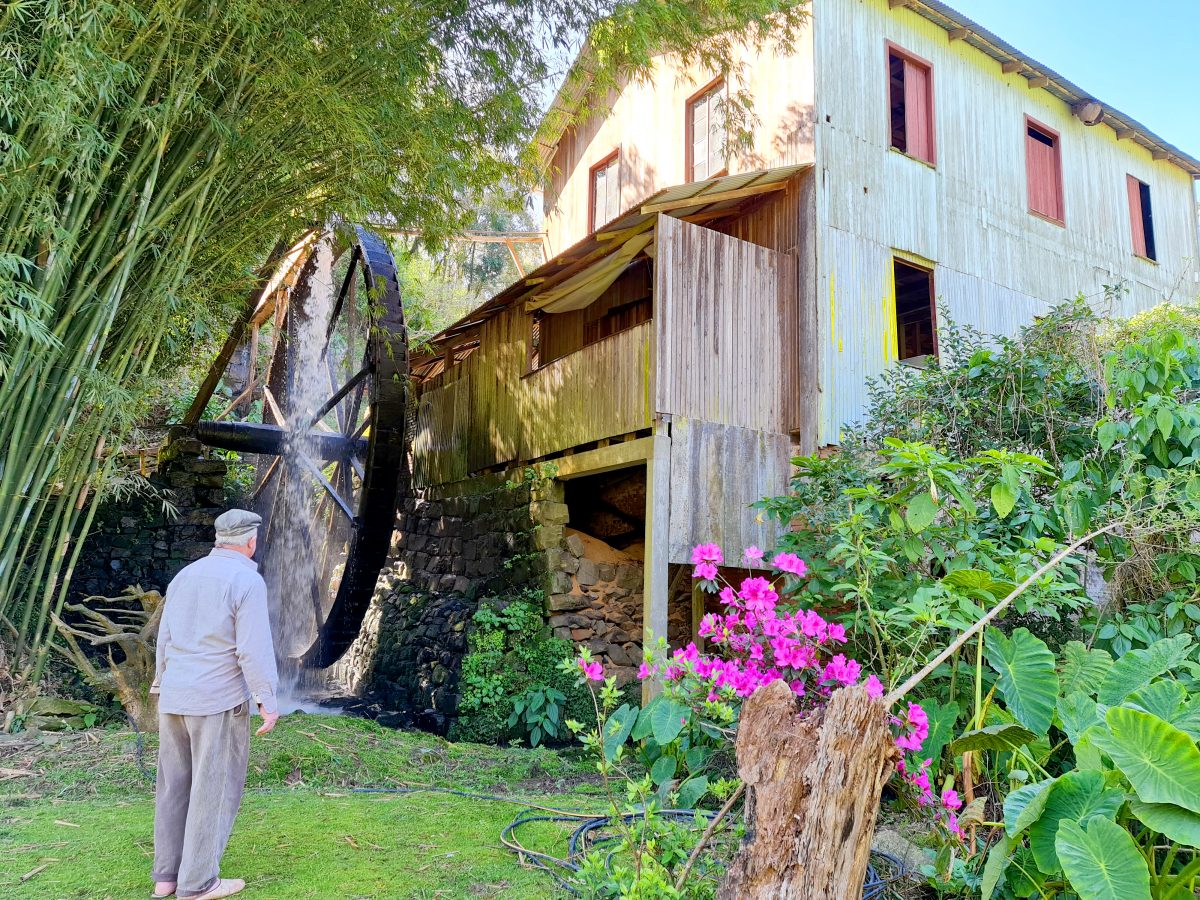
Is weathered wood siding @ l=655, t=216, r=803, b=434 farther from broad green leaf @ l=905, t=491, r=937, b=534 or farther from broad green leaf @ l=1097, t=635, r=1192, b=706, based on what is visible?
broad green leaf @ l=1097, t=635, r=1192, b=706

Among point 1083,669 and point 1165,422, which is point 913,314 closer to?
point 1165,422

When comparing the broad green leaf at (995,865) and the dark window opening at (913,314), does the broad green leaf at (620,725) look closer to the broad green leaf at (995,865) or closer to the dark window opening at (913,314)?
the broad green leaf at (995,865)

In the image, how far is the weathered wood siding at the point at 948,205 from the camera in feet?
24.0

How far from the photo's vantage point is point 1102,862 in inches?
88.9

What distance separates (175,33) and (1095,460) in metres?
5.38

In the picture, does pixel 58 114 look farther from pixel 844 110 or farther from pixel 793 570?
pixel 844 110

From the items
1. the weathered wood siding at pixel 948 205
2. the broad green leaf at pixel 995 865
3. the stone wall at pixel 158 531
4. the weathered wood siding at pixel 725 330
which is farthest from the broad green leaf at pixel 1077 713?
the stone wall at pixel 158 531

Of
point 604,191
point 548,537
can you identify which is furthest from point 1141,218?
point 548,537

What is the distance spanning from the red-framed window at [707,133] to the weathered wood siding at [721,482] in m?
3.15


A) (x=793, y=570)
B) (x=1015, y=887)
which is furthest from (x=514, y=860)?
(x=1015, y=887)

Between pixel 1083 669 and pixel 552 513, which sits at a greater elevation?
pixel 552 513

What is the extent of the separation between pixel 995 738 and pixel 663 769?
1366mm

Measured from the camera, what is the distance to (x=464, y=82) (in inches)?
251

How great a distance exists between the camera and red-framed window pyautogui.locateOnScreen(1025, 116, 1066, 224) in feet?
30.3
